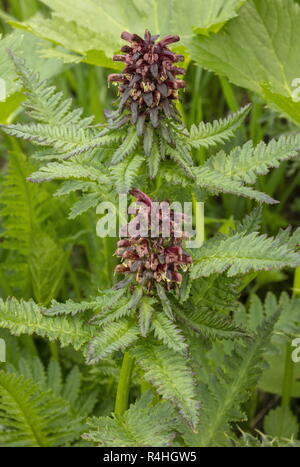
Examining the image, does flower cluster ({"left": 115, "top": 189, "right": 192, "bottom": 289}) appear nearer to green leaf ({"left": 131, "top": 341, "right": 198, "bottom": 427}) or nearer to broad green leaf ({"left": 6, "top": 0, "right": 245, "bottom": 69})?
green leaf ({"left": 131, "top": 341, "right": 198, "bottom": 427})

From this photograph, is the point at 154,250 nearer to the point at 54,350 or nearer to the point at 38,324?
the point at 38,324

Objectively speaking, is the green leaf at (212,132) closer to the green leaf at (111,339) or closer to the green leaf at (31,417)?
the green leaf at (111,339)

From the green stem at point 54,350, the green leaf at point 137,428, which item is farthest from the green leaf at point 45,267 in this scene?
the green leaf at point 137,428

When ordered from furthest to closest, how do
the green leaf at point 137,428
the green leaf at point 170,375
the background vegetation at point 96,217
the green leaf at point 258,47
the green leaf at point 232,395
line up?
the green leaf at point 258,47, the background vegetation at point 96,217, the green leaf at point 232,395, the green leaf at point 137,428, the green leaf at point 170,375

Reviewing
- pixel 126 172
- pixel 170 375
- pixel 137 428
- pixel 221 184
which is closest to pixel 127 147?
pixel 126 172

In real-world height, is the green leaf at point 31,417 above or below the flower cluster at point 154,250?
below
